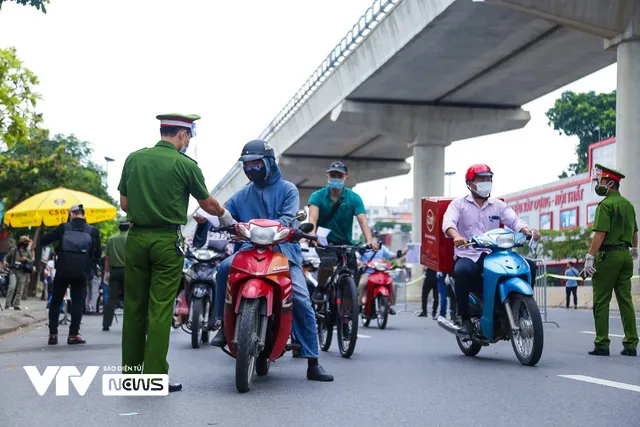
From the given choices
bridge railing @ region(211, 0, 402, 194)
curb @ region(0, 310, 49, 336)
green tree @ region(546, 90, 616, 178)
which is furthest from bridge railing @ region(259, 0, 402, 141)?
green tree @ region(546, 90, 616, 178)

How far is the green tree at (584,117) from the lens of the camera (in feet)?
276

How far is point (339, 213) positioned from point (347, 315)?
141 centimetres

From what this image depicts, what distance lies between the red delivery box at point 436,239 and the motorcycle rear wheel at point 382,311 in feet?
17.6

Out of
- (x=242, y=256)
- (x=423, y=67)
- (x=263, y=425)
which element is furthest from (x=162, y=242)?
(x=423, y=67)

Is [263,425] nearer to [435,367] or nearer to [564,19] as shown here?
[435,367]

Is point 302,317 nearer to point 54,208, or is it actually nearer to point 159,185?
point 159,185

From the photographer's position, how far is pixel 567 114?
283 feet

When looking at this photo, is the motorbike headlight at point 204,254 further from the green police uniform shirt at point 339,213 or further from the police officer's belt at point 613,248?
the police officer's belt at point 613,248

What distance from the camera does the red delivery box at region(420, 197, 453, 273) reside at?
10.5 meters

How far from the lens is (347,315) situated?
10.3 metres

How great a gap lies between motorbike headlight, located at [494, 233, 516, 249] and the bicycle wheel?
4.79 feet

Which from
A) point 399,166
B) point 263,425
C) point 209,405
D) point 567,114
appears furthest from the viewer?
point 567,114

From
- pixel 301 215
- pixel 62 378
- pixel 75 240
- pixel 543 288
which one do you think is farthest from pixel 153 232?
pixel 543 288

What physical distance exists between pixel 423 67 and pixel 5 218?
14.3 meters
